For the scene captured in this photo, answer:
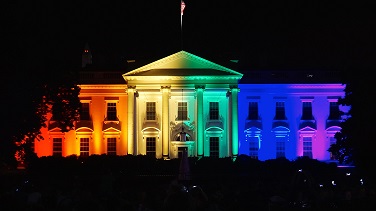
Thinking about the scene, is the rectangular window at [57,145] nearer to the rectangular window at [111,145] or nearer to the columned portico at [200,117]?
the rectangular window at [111,145]

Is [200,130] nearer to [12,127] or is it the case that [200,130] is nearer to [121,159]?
[121,159]

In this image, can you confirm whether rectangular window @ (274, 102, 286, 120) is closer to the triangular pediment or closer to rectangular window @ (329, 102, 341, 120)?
rectangular window @ (329, 102, 341, 120)

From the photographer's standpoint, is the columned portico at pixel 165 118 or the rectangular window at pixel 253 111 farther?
the rectangular window at pixel 253 111

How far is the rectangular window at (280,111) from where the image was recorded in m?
61.4

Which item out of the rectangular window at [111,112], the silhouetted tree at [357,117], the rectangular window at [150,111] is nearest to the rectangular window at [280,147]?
the silhouetted tree at [357,117]

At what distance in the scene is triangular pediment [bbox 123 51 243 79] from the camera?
57.2m

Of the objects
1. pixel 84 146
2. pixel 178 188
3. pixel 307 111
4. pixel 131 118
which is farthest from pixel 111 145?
pixel 178 188

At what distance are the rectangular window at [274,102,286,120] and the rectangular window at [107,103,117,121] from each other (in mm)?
13900

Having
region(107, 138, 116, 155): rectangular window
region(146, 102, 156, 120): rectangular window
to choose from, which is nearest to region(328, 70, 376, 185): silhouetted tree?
region(146, 102, 156, 120): rectangular window

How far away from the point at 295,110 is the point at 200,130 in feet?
31.0

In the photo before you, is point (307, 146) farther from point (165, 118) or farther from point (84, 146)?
point (84, 146)

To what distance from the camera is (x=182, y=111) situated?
193 ft

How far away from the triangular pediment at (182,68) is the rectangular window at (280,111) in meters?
6.24

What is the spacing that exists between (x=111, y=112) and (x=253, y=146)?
12550mm
